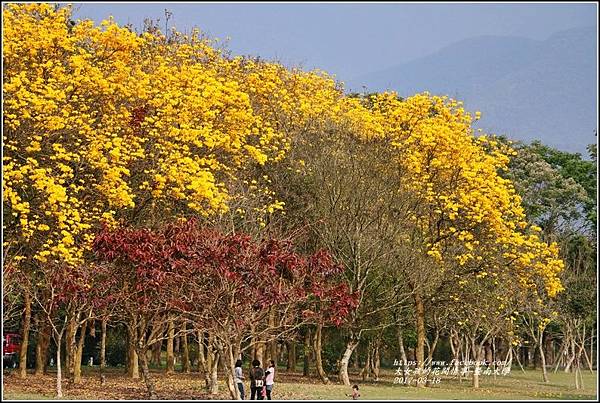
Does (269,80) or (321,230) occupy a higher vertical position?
(269,80)

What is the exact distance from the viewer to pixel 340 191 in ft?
103

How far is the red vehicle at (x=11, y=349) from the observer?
3494 centimetres

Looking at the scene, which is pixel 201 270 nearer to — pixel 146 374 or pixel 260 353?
pixel 146 374

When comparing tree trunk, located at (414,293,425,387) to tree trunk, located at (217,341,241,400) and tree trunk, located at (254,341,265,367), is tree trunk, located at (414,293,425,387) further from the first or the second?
tree trunk, located at (217,341,241,400)

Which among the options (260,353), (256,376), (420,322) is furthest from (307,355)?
(256,376)

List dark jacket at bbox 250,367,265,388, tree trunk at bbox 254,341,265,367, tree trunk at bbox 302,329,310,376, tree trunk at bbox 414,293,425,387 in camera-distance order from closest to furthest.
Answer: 1. dark jacket at bbox 250,367,265,388
2. tree trunk at bbox 254,341,265,367
3. tree trunk at bbox 414,293,425,387
4. tree trunk at bbox 302,329,310,376

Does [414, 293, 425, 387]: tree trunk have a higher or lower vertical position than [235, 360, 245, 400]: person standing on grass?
higher

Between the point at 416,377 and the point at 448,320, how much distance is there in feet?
19.1

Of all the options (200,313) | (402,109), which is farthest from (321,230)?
(200,313)

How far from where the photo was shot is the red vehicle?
3494cm

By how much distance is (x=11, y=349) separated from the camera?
117ft

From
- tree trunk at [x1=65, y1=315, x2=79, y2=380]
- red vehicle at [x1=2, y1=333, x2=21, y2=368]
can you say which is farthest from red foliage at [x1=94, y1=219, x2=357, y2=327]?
red vehicle at [x1=2, y1=333, x2=21, y2=368]

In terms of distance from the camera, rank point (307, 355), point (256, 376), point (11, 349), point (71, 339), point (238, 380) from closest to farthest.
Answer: point (256, 376)
point (238, 380)
point (71, 339)
point (307, 355)
point (11, 349)

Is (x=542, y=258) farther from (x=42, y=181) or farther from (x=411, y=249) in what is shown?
(x=42, y=181)
